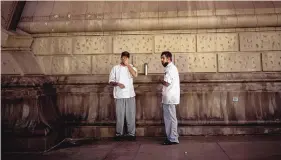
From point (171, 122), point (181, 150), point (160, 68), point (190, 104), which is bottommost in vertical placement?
point (181, 150)

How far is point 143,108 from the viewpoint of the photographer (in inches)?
231

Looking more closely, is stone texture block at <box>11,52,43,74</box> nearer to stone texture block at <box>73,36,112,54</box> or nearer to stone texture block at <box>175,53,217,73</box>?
stone texture block at <box>73,36,112,54</box>

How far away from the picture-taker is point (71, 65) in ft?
20.3

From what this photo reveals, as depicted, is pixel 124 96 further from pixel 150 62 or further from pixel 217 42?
pixel 217 42

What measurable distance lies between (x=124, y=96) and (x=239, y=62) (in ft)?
9.73

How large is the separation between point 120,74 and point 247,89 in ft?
9.97

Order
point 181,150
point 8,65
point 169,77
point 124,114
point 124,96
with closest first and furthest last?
1. point 181,150
2. point 169,77
3. point 124,96
4. point 124,114
5. point 8,65

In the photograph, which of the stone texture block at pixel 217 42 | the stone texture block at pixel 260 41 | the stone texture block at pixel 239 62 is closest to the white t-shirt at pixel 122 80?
the stone texture block at pixel 217 42

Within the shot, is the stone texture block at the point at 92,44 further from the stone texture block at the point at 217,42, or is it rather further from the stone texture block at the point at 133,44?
the stone texture block at the point at 217,42

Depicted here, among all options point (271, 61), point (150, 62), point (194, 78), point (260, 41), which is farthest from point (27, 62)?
point (271, 61)

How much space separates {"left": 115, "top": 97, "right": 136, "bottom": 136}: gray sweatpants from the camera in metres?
5.25

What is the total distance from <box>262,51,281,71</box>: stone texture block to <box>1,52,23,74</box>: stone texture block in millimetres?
5875

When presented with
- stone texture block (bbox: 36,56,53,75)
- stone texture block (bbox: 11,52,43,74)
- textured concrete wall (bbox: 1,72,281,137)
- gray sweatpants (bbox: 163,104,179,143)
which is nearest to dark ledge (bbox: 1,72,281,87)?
textured concrete wall (bbox: 1,72,281,137)

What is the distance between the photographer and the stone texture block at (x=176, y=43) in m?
6.04
